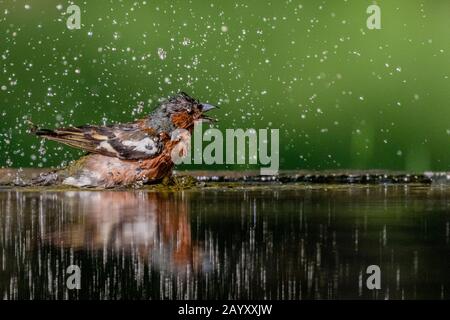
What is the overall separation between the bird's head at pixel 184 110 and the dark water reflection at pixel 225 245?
877mm

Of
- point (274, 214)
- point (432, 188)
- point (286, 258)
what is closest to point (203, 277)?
point (286, 258)

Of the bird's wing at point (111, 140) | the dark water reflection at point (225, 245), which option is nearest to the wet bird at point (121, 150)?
the bird's wing at point (111, 140)

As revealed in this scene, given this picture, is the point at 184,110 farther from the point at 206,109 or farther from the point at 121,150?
the point at 121,150

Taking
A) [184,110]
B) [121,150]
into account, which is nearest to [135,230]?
[121,150]

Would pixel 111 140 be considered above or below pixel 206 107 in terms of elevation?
below

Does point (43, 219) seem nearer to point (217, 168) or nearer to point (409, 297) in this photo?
point (409, 297)

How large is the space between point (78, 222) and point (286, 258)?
5.53 feet

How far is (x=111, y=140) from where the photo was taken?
7.21m

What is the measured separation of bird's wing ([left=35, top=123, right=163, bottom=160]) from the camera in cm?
708

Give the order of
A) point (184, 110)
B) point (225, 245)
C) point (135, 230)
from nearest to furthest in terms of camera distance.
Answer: point (225, 245) → point (135, 230) → point (184, 110)

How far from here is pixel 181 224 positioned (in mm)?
5152

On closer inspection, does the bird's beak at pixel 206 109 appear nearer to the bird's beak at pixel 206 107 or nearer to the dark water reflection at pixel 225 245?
the bird's beak at pixel 206 107

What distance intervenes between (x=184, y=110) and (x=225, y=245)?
3138 millimetres

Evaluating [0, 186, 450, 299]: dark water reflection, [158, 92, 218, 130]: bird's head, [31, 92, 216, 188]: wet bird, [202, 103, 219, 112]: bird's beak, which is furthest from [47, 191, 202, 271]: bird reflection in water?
[202, 103, 219, 112]: bird's beak
